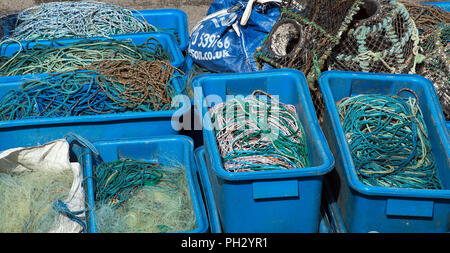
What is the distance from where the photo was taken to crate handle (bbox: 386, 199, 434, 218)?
230cm

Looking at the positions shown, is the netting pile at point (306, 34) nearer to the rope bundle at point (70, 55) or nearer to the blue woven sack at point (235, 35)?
the blue woven sack at point (235, 35)

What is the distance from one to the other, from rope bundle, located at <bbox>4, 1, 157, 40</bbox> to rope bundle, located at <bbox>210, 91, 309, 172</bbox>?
5.16ft

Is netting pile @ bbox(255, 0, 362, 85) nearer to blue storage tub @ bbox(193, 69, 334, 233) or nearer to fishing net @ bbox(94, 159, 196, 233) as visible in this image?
blue storage tub @ bbox(193, 69, 334, 233)

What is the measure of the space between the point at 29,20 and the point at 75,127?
5.38 feet

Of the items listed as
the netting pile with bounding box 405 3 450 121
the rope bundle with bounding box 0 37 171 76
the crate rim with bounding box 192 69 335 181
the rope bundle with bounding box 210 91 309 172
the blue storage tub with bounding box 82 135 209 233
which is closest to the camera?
the crate rim with bounding box 192 69 335 181

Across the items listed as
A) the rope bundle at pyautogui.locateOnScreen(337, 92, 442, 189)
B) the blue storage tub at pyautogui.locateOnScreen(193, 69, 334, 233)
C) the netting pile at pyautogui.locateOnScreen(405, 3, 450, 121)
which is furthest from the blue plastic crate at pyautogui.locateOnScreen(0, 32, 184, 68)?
the netting pile at pyautogui.locateOnScreen(405, 3, 450, 121)

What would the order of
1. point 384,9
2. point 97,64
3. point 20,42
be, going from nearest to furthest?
point 384,9, point 97,64, point 20,42

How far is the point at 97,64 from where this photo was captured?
335 centimetres

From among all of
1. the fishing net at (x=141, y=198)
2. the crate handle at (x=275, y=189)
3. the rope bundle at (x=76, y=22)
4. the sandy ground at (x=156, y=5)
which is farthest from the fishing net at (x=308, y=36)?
the sandy ground at (x=156, y=5)

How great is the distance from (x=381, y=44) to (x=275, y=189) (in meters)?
1.42

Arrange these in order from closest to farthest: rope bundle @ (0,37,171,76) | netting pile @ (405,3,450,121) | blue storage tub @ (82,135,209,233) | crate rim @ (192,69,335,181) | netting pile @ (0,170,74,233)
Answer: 1. crate rim @ (192,69,335,181)
2. netting pile @ (0,170,74,233)
3. blue storage tub @ (82,135,209,233)
4. netting pile @ (405,3,450,121)
5. rope bundle @ (0,37,171,76)
